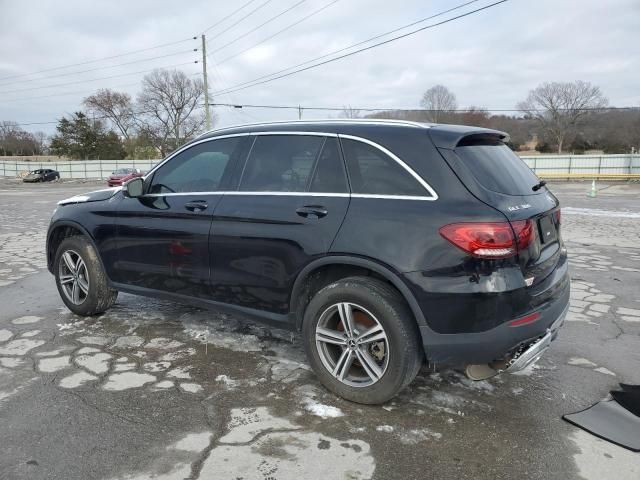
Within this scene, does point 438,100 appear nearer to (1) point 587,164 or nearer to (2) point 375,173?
(1) point 587,164

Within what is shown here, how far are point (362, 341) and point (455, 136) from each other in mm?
1390

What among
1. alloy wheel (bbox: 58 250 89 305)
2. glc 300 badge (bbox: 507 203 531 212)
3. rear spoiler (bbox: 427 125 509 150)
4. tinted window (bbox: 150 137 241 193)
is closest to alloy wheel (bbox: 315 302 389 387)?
glc 300 badge (bbox: 507 203 531 212)

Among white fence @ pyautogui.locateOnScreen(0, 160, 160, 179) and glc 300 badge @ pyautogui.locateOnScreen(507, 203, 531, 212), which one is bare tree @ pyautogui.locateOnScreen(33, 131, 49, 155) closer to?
white fence @ pyautogui.locateOnScreen(0, 160, 160, 179)

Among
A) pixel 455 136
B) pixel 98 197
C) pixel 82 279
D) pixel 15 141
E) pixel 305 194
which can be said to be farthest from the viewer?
pixel 15 141

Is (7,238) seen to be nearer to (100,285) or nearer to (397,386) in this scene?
(100,285)

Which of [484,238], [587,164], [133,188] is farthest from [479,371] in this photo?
[587,164]

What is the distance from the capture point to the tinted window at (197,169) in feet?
13.1

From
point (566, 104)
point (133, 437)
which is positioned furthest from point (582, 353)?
point (566, 104)

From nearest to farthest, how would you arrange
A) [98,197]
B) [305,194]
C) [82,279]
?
1. [305,194]
2. [98,197]
3. [82,279]

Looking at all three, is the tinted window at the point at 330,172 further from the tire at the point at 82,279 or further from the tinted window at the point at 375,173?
the tire at the point at 82,279

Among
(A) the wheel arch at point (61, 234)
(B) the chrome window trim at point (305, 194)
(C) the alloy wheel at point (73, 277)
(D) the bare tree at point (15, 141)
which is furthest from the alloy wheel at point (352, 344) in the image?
(D) the bare tree at point (15, 141)

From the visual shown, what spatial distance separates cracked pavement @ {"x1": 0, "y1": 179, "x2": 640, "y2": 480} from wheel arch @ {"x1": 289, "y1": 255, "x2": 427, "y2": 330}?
1.85ft

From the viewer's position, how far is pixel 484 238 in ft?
9.10

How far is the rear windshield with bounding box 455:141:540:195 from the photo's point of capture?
303 centimetres
